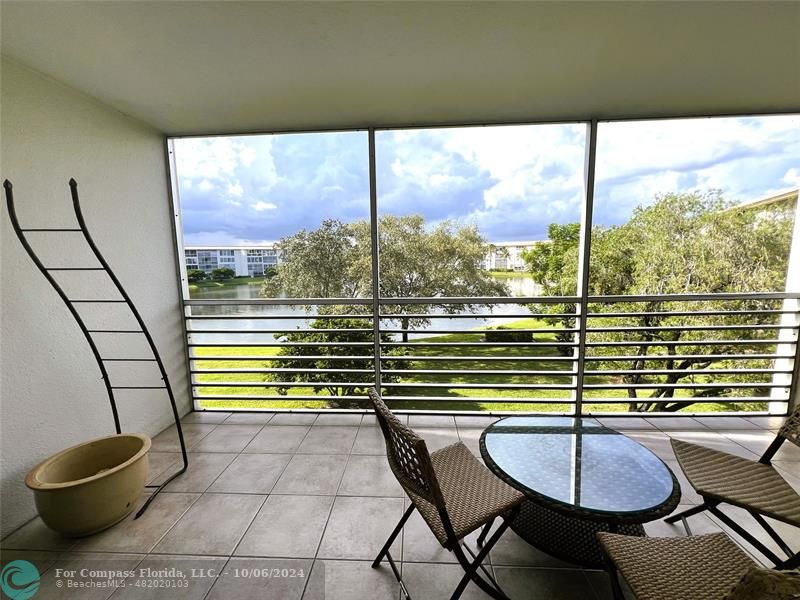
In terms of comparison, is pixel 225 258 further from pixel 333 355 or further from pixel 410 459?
pixel 410 459

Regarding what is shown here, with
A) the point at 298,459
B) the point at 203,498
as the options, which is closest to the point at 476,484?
the point at 298,459

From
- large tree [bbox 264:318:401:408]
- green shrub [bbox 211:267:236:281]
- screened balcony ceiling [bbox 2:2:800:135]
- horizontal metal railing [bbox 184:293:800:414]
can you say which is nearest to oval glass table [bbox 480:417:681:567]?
horizontal metal railing [bbox 184:293:800:414]

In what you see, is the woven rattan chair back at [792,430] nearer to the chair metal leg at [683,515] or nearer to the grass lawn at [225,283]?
the chair metal leg at [683,515]

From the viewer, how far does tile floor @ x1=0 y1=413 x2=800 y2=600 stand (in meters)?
1.37

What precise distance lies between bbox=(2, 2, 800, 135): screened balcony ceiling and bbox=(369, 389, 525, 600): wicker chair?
1.70m

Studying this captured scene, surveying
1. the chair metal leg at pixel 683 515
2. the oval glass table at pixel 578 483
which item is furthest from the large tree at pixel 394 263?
the chair metal leg at pixel 683 515

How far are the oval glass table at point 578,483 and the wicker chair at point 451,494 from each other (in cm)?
11

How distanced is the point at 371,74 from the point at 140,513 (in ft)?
9.20

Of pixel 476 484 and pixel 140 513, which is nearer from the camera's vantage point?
pixel 476 484

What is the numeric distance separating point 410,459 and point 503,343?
6.65ft

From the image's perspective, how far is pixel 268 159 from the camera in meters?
2.86

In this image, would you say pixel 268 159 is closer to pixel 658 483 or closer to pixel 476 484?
pixel 476 484

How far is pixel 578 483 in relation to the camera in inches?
55.2

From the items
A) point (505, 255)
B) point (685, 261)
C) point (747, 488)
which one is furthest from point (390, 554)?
point (685, 261)
